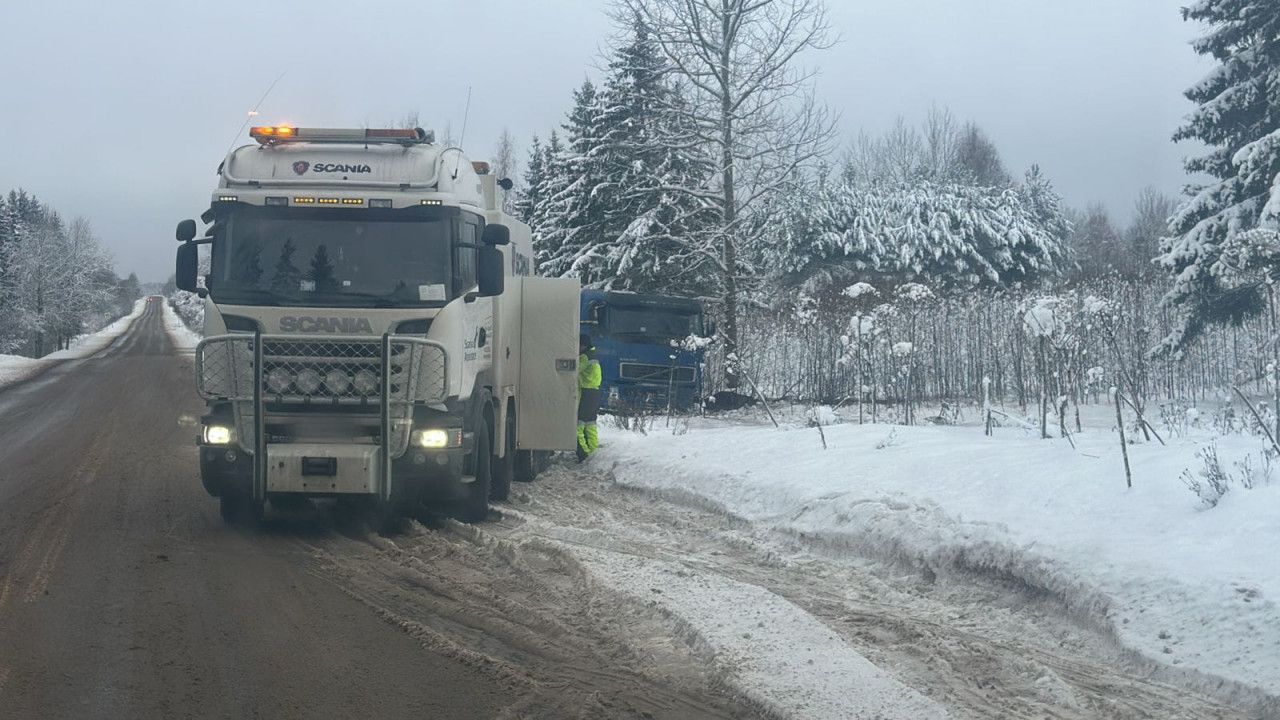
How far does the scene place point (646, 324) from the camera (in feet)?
78.0

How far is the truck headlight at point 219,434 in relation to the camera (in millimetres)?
9391

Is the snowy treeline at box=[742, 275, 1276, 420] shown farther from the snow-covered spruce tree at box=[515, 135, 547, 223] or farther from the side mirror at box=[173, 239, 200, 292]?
the snow-covered spruce tree at box=[515, 135, 547, 223]

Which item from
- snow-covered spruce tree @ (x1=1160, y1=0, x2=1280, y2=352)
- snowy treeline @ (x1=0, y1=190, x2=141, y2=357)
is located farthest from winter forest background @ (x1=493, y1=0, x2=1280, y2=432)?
snowy treeline @ (x1=0, y1=190, x2=141, y2=357)

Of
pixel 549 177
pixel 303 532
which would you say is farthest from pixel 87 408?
pixel 549 177

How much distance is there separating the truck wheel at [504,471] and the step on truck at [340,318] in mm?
1599

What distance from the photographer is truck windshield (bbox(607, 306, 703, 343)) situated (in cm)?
2366

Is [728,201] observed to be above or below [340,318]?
above

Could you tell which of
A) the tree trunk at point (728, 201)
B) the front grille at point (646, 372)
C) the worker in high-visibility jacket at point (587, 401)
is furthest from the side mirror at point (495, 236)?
the tree trunk at point (728, 201)

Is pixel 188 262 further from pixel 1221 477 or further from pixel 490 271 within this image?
pixel 1221 477

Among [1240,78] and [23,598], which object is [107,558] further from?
[1240,78]

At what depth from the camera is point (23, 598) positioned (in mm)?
7137

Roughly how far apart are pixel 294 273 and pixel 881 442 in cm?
634

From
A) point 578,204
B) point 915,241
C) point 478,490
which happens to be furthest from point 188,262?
point 915,241

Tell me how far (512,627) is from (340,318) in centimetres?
375
